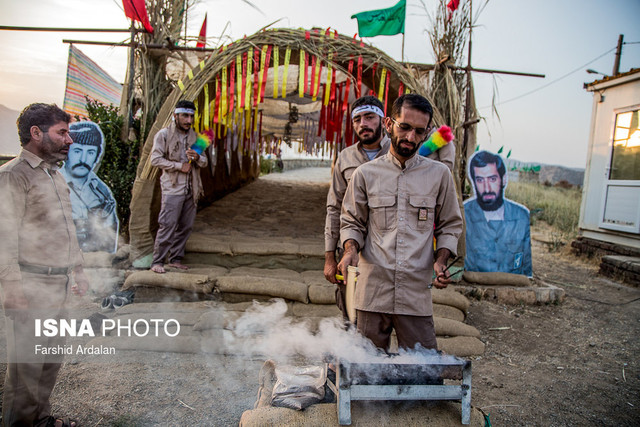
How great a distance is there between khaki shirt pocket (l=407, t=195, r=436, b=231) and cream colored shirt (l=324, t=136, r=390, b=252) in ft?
1.88

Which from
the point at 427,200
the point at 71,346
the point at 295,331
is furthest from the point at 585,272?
the point at 71,346

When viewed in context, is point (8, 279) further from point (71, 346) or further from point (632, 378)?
point (632, 378)

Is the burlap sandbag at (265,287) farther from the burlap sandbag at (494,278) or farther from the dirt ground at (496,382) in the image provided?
the burlap sandbag at (494,278)

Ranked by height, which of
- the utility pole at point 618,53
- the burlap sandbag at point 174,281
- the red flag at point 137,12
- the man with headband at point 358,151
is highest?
the utility pole at point 618,53

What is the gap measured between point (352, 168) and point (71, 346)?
2641 millimetres

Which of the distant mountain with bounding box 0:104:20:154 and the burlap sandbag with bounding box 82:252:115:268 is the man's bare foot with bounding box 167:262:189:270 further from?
the distant mountain with bounding box 0:104:20:154

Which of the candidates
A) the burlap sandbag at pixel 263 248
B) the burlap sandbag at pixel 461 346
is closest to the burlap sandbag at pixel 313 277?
the burlap sandbag at pixel 263 248

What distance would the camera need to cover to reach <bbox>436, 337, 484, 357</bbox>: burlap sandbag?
10.4 feet

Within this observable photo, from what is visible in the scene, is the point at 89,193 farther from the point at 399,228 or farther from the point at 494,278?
the point at 494,278

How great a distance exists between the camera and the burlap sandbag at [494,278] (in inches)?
178

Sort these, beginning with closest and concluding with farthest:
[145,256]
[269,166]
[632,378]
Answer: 1. [632,378]
2. [145,256]
3. [269,166]

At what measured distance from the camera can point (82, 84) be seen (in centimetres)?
509

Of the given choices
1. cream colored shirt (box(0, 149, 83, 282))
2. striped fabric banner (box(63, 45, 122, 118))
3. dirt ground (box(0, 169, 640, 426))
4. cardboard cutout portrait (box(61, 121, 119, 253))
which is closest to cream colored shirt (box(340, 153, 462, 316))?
dirt ground (box(0, 169, 640, 426))

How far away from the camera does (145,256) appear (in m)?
4.32
